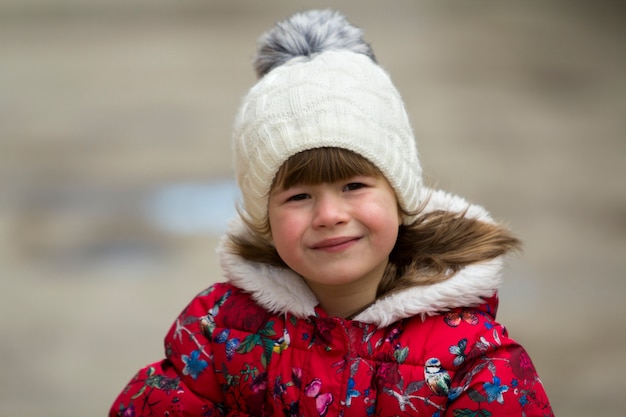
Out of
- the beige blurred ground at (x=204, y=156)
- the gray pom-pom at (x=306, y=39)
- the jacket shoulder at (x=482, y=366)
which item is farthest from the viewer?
the beige blurred ground at (x=204, y=156)

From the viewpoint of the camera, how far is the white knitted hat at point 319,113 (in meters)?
1.03

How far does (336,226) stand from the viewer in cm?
103

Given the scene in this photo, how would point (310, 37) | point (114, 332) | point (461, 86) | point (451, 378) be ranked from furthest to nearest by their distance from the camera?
point (461, 86)
point (114, 332)
point (310, 37)
point (451, 378)

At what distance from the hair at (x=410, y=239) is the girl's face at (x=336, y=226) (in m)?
0.01

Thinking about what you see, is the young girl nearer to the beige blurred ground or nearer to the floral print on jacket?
the floral print on jacket

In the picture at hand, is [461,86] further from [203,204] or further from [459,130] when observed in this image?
[203,204]

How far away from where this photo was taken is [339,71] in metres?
1.07

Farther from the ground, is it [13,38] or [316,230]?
[13,38]

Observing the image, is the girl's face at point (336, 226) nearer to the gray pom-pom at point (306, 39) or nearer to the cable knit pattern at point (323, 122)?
the cable knit pattern at point (323, 122)

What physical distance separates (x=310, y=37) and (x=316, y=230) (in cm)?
27

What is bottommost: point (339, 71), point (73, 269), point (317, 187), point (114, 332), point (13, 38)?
point (114, 332)

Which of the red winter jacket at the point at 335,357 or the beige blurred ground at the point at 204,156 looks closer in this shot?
the red winter jacket at the point at 335,357

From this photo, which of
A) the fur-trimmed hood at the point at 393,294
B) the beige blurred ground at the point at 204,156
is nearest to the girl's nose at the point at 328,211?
the fur-trimmed hood at the point at 393,294

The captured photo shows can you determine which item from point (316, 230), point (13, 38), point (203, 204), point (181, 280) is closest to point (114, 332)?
point (181, 280)
